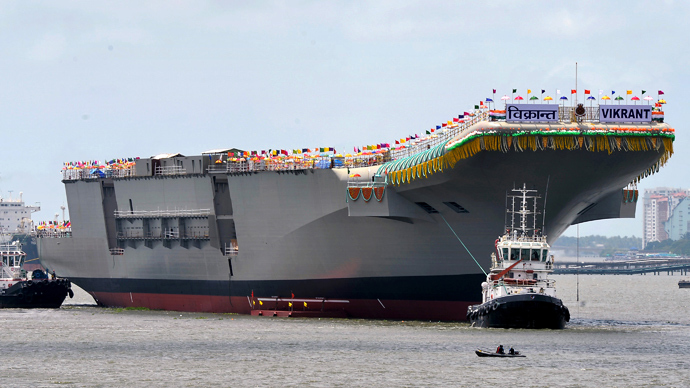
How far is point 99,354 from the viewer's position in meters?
48.3

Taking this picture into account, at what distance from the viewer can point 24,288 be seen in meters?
83.1

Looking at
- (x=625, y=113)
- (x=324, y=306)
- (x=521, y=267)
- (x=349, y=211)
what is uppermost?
(x=625, y=113)

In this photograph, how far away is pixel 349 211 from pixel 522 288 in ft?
44.2

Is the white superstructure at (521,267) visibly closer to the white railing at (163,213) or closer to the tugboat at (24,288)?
the white railing at (163,213)

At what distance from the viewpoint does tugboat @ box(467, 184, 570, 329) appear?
174ft

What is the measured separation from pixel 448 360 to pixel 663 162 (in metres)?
19.5

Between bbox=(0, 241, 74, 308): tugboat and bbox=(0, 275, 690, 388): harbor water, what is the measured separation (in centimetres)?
1551

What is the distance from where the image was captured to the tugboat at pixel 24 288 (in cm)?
8325

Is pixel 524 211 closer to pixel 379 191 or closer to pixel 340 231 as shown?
pixel 379 191

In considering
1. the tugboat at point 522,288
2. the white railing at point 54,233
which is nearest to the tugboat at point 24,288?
the white railing at point 54,233

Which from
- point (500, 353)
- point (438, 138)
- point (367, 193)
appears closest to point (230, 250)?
point (367, 193)

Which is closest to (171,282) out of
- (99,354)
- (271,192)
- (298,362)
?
(271,192)

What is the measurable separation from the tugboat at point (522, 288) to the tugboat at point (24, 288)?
39.7 m

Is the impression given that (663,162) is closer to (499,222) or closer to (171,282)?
(499,222)
